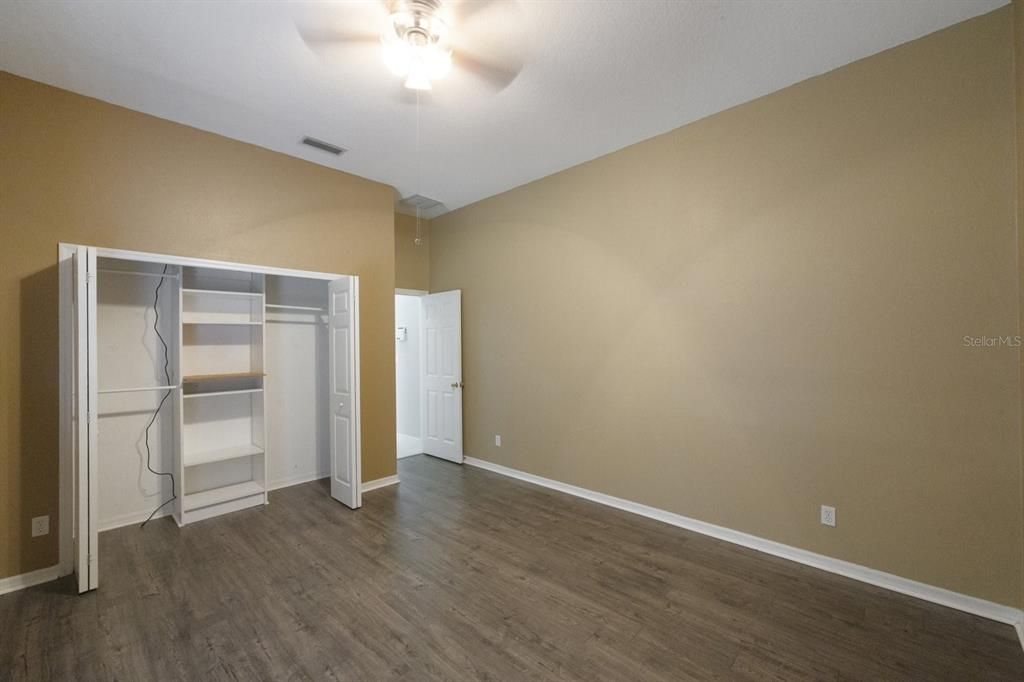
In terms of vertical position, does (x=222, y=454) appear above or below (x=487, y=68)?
below

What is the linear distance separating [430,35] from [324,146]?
1.88 metres

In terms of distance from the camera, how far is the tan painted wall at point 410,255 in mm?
5523

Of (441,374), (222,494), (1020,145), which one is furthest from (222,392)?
(1020,145)

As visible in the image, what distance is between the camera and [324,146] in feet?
12.3

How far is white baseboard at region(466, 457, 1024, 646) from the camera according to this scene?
228cm

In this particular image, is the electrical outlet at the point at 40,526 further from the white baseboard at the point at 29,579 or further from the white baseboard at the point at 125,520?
the white baseboard at the point at 125,520

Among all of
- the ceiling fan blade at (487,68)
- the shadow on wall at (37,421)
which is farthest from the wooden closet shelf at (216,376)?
the ceiling fan blade at (487,68)

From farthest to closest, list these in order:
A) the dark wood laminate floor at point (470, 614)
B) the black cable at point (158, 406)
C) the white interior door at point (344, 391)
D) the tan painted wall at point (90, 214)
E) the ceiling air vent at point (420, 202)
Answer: the ceiling air vent at point (420, 202), the white interior door at point (344, 391), the black cable at point (158, 406), the tan painted wall at point (90, 214), the dark wood laminate floor at point (470, 614)

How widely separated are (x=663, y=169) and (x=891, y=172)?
1491mm

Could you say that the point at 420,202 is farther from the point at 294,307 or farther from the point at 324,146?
the point at 294,307

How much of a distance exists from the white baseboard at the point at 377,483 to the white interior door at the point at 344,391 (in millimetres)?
332

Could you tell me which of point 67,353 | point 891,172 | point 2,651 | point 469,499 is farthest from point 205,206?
point 891,172

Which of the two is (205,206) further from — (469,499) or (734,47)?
(734,47)

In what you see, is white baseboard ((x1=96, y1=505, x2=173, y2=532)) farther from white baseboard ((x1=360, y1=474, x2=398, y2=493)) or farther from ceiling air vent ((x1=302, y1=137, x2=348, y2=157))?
Answer: ceiling air vent ((x1=302, y1=137, x2=348, y2=157))
